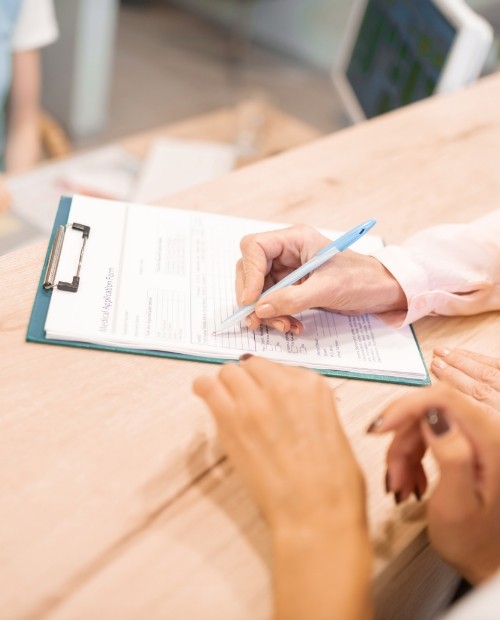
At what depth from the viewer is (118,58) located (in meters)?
3.76

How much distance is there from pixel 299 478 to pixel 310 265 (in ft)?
0.85

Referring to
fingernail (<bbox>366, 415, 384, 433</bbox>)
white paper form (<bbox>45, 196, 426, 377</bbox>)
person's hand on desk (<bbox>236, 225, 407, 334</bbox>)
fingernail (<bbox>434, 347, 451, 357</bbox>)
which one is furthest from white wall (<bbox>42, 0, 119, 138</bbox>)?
fingernail (<bbox>366, 415, 384, 433</bbox>)

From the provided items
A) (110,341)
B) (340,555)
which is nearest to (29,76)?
(110,341)

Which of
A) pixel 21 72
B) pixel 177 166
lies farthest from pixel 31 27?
pixel 177 166

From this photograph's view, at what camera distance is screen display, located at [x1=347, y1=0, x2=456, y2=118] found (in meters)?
1.38

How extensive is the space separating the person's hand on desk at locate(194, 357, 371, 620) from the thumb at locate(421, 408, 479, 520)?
62mm

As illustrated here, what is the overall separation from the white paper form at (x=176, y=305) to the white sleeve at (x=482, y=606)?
263 millimetres

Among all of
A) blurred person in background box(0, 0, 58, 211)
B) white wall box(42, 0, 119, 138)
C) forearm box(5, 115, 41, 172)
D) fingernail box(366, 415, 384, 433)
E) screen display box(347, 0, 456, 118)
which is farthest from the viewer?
white wall box(42, 0, 119, 138)

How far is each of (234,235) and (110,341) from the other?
246mm

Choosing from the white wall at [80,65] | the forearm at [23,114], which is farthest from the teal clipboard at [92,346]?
the white wall at [80,65]

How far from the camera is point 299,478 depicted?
506 millimetres

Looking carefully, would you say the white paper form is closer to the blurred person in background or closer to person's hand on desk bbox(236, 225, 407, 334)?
person's hand on desk bbox(236, 225, 407, 334)

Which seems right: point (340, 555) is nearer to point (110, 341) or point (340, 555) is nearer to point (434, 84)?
point (110, 341)

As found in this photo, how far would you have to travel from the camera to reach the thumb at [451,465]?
19.9 inches
